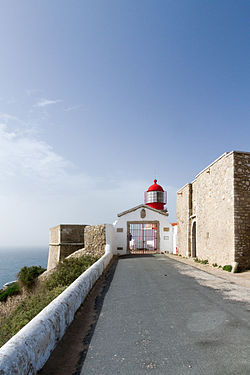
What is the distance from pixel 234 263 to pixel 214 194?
13.7ft

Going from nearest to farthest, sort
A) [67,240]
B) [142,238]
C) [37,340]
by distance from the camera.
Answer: [37,340]
[67,240]
[142,238]

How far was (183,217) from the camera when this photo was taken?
2180 cm

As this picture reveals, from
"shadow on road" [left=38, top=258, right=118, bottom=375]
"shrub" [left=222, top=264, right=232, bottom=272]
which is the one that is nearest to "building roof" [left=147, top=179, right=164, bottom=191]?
"shrub" [left=222, top=264, right=232, bottom=272]

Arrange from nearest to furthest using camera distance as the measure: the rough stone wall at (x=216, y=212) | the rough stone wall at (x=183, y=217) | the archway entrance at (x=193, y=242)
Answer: the rough stone wall at (x=216, y=212) → the archway entrance at (x=193, y=242) → the rough stone wall at (x=183, y=217)

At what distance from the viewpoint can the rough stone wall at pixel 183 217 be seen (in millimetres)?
20375

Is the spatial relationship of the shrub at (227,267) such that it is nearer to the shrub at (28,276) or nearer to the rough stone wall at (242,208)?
the rough stone wall at (242,208)

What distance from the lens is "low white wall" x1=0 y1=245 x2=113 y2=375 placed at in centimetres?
260

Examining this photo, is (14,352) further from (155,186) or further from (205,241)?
(155,186)

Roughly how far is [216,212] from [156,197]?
1586cm

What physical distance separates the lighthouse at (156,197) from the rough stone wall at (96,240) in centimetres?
1178

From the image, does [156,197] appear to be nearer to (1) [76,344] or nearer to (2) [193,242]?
(2) [193,242]

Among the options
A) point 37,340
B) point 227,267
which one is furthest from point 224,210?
point 37,340

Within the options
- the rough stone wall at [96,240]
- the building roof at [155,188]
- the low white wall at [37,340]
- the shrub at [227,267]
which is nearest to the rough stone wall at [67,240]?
the rough stone wall at [96,240]

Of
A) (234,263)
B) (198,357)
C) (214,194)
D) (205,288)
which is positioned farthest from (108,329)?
(214,194)
